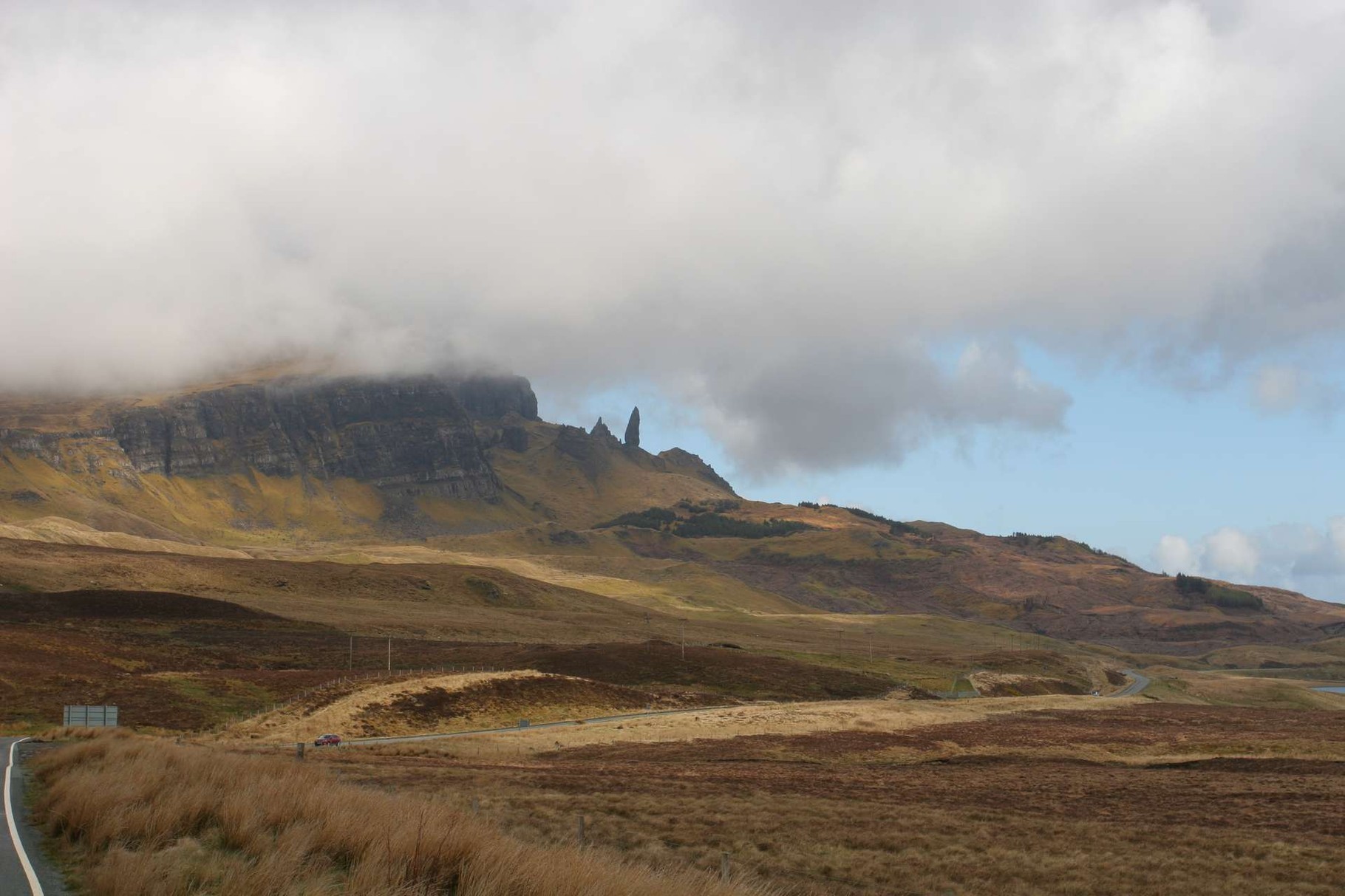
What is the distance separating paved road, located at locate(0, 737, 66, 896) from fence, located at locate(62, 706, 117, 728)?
32667mm

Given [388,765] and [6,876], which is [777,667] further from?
[6,876]

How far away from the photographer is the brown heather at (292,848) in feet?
40.1

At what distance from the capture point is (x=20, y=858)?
47.3 feet

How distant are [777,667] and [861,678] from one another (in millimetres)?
10573

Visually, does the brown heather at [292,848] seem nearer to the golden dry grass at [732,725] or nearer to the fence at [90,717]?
the golden dry grass at [732,725]

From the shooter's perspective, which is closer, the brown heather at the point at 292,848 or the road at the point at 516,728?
the brown heather at the point at 292,848

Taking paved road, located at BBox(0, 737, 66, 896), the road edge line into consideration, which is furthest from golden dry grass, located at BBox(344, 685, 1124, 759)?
paved road, located at BBox(0, 737, 66, 896)

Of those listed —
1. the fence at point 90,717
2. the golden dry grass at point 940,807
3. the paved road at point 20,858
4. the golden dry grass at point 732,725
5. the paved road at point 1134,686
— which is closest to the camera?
the paved road at point 20,858

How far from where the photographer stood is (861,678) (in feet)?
399

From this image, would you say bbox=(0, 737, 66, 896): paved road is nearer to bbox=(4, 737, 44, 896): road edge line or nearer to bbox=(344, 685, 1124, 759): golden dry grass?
bbox=(4, 737, 44, 896): road edge line

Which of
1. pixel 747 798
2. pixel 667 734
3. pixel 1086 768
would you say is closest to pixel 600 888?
pixel 747 798

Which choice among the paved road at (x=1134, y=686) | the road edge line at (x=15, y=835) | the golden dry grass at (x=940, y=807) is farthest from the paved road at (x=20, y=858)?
the paved road at (x=1134, y=686)

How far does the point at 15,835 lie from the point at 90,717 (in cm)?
4301

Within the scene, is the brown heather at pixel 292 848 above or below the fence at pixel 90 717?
above
